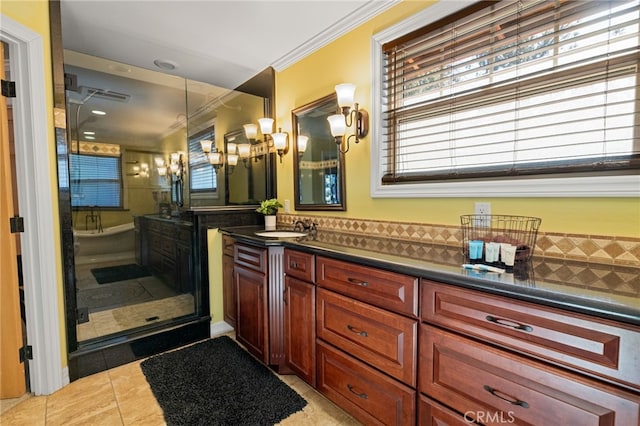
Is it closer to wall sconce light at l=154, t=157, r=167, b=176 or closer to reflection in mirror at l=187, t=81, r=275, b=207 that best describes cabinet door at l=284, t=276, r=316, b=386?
reflection in mirror at l=187, t=81, r=275, b=207

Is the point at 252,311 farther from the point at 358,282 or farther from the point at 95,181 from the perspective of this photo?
the point at 95,181

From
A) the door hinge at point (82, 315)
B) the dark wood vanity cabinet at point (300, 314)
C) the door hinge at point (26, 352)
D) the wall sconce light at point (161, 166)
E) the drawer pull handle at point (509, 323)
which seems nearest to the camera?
the drawer pull handle at point (509, 323)

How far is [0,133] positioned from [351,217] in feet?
7.43

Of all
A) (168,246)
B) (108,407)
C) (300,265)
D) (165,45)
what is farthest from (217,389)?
(165,45)

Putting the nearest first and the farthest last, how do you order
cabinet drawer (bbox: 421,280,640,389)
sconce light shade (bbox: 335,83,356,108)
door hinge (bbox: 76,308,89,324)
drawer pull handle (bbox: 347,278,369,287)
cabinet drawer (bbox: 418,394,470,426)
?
cabinet drawer (bbox: 421,280,640,389) < cabinet drawer (bbox: 418,394,470,426) < drawer pull handle (bbox: 347,278,369,287) < sconce light shade (bbox: 335,83,356,108) < door hinge (bbox: 76,308,89,324)

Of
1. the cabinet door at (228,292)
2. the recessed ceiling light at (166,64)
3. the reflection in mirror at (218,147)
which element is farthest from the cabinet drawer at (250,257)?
the recessed ceiling light at (166,64)

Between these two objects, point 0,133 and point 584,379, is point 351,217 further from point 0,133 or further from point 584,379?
point 0,133

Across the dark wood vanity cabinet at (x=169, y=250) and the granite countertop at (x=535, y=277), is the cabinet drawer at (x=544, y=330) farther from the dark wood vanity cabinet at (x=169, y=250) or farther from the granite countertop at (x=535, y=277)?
the dark wood vanity cabinet at (x=169, y=250)

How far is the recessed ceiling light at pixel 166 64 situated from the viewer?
9.06ft

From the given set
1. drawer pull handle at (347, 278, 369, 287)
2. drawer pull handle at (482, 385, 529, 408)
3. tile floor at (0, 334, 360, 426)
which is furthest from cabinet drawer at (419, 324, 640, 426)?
tile floor at (0, 334, 360, 426)

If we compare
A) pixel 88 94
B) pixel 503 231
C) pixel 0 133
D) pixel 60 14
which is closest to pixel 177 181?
pixel 88 94

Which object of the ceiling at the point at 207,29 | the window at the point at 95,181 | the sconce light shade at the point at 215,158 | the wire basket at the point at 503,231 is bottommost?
the wire basket at the point at 503,231

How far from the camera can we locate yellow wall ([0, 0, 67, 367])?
1709 millimetres

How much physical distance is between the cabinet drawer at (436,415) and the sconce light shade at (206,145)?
273cm
